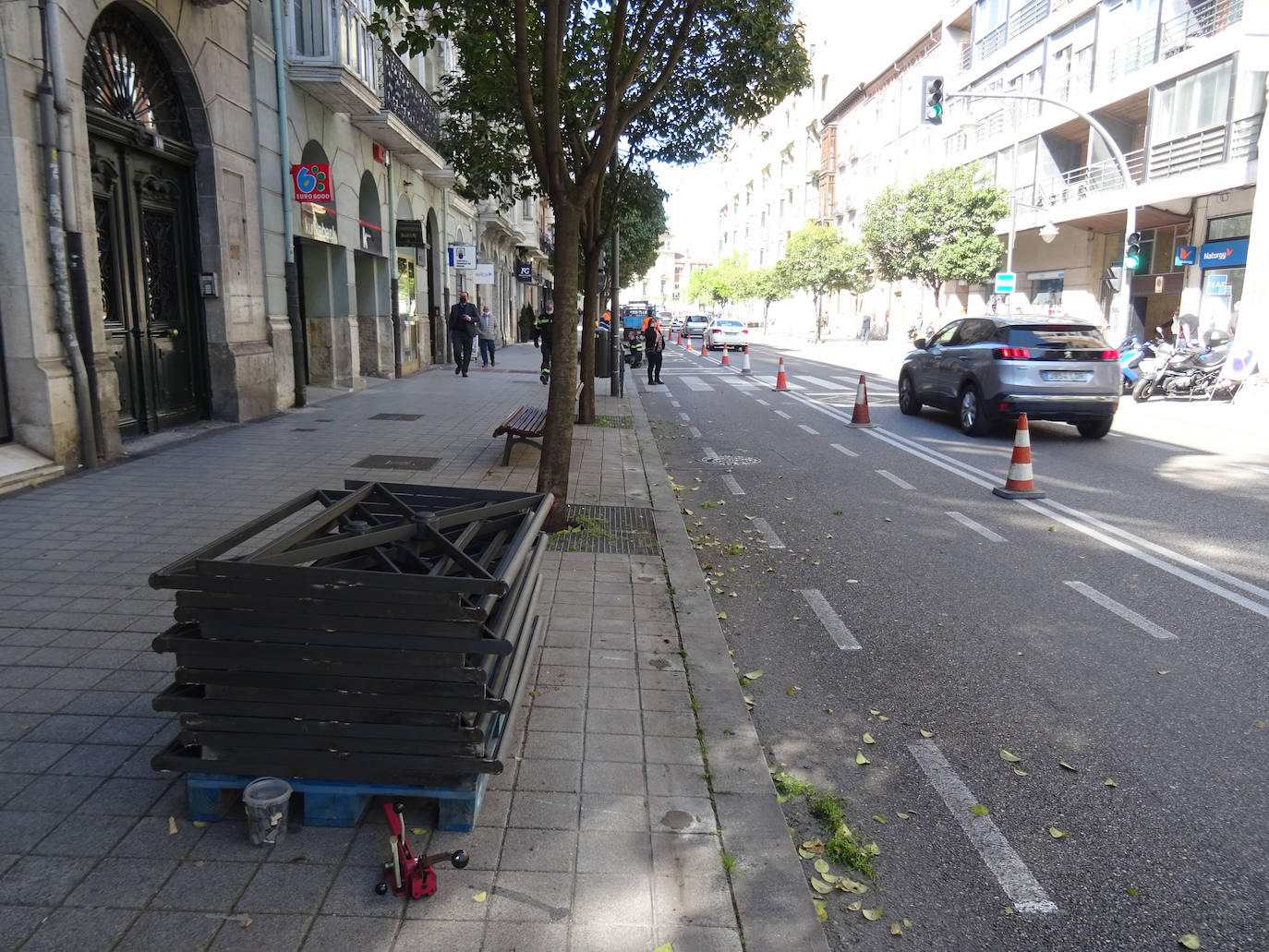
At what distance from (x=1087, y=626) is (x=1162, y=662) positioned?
61 cm

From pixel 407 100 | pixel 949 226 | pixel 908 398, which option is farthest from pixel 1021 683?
pixel 949 226

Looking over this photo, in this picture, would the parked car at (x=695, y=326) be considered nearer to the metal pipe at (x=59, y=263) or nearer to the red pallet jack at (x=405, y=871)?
the metal pipe at (x=59, y=263)

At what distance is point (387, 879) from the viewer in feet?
9.24

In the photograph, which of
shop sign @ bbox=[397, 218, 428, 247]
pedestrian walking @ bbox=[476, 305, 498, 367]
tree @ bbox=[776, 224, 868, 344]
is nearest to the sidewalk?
shop sign @ bbox=[397, 218, 428, 247]

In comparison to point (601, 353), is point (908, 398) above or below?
below

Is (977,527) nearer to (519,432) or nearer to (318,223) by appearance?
(519,432)

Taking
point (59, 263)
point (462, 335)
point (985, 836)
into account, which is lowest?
point (985, 836)

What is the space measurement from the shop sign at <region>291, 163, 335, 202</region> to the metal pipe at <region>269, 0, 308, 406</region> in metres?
0.23

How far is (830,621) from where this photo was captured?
5.75 metres

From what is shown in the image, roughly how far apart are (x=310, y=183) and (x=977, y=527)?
38.5ft

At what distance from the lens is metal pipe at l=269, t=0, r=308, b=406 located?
47.4ft

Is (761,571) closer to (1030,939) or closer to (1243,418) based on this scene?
(1030,939)

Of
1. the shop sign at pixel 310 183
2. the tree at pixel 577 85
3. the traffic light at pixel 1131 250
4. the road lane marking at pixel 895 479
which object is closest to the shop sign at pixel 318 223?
the shop sign at pixel 310 183

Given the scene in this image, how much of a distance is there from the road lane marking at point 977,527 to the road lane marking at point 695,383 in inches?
571
